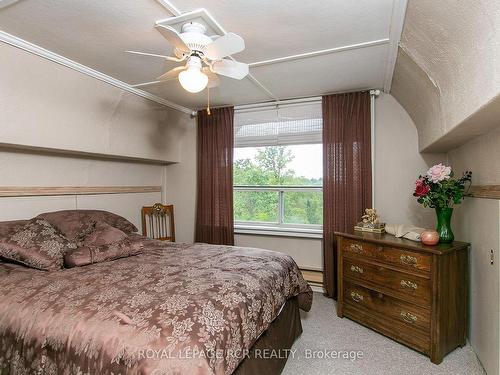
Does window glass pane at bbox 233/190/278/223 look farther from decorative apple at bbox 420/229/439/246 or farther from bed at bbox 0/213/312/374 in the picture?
decorative apple at bbox 420/229/439/246

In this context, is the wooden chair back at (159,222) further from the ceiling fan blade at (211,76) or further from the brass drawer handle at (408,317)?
the brass drawer handle at (408,317)

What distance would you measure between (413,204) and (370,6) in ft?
7.03

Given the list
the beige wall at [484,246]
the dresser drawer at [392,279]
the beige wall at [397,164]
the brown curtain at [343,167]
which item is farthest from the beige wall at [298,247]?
the beige wall at [484,246]

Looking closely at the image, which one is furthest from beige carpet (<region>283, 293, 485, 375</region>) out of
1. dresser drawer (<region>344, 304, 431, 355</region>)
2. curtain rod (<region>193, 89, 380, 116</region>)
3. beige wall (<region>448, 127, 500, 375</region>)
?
curtain rod (<region>193, 89, 380, 116</region>)

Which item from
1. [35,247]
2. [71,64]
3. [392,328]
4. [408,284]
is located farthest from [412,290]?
[71,64]

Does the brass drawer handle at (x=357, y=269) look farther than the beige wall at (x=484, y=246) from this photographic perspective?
Yes

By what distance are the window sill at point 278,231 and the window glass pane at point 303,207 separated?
0.14 meters

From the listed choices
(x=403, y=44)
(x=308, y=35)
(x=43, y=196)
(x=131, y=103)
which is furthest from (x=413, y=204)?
(x=43, y=196)

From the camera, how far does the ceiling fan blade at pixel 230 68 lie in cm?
193

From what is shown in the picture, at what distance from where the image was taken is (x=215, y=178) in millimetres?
3848

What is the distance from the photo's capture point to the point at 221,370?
125 cm

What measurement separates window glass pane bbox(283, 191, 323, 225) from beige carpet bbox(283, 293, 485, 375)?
4.31 feet

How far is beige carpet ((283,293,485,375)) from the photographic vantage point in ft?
6.56

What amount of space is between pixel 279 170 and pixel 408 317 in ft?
7.08
